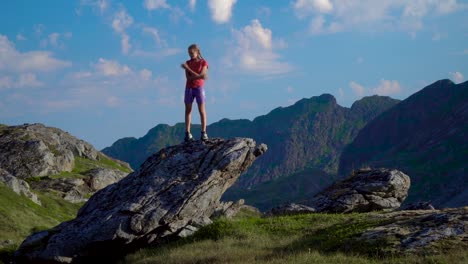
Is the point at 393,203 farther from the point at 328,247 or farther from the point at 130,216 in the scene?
the point at 130,216

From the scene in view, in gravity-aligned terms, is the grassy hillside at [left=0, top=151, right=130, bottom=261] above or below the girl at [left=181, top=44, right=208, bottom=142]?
below

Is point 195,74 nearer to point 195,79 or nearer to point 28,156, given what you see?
point 195,79

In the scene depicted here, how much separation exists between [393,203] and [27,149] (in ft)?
294

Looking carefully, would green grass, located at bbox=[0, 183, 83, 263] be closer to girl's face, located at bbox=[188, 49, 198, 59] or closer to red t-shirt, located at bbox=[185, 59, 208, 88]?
red t-shirt, located at bbox=[185, 59, 208, 88]

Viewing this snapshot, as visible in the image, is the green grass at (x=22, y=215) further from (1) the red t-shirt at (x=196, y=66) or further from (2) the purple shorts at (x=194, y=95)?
(1) the red t-shirt at (x=196, y=66)

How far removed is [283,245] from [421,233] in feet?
18.8

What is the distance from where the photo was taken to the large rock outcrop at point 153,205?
22297 millimetres

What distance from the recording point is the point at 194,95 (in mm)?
25594

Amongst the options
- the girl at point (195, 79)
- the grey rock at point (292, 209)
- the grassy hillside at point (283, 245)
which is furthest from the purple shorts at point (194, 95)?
the grey rock at point (292, 209)

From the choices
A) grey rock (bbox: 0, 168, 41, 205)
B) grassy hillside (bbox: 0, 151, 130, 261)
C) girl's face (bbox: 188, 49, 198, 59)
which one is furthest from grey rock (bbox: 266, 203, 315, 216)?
grey rock (bbox: 0, 168, 41, 205)

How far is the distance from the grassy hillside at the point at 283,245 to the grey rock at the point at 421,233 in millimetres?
565

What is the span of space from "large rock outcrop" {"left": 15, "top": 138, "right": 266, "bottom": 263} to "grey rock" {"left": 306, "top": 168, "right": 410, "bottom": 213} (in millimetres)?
11320

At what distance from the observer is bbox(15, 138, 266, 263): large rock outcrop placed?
22.3m

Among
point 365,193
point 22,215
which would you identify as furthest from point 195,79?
point 22,215
